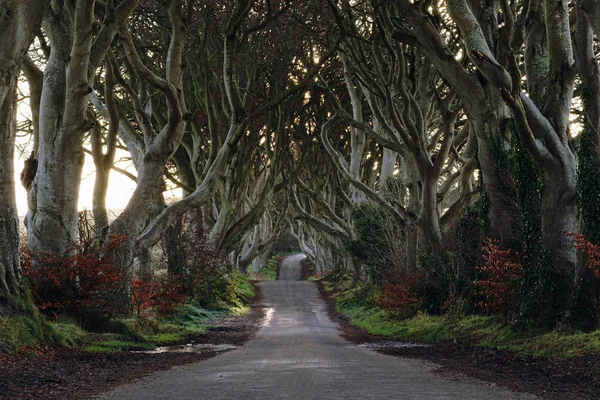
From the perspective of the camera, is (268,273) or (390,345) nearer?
(390,345)

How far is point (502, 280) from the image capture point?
14242 millimetres

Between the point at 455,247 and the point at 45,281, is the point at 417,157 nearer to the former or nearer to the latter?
the point at 455,247

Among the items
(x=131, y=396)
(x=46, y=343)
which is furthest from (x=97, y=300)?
(x=131, y=396)

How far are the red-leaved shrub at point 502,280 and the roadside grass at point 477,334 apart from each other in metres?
0.41

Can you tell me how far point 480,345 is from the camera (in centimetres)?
1309

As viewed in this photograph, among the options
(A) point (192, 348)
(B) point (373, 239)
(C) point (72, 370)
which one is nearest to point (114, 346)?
(A) point (192, 348)

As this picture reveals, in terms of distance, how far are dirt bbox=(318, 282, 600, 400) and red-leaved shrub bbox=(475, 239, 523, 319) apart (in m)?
1.20

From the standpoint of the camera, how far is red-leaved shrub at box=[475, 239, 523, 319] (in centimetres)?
1381

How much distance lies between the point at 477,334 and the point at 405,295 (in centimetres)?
610

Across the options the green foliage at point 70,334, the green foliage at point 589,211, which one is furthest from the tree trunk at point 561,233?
the green foliage at point 70,334

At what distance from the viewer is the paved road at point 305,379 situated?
730 centimetres

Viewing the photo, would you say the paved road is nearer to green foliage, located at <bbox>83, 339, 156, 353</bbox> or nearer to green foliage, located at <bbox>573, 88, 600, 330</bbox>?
green foliage, located at <bbox>83, 339, 156, 353</bbox>

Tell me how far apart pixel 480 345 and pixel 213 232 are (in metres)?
16.6

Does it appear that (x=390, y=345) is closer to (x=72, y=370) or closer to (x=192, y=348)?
(x=192, y=348)
